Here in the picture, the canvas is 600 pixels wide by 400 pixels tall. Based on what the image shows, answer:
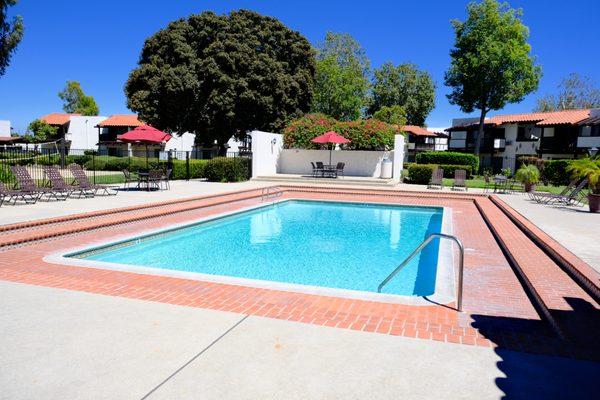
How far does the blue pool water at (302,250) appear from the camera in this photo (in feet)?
25.9

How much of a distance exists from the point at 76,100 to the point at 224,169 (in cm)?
7966

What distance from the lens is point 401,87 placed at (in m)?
58.1

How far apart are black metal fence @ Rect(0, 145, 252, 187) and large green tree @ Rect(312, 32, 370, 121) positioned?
1345 cm

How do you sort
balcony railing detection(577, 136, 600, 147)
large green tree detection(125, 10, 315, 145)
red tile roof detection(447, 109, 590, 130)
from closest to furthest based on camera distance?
large green tree detection(125, 10, 315, 145) < balcony railing detection(577, 136, 600, 147) < red tile roof detection(447, 109, 590, 130)

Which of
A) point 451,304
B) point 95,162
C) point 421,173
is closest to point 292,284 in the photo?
point 451,304

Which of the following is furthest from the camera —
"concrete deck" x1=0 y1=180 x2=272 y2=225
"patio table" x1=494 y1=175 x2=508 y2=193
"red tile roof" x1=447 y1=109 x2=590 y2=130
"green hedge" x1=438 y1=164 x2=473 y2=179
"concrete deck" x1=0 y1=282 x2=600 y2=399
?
"red tile roof" x1=447 y1=109 x2=590 y2=130

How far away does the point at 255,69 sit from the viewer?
1262 inches

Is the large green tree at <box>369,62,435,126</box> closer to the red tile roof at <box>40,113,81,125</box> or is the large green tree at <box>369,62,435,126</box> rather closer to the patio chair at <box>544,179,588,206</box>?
the patio chair at <box>544,179,588,206</box>

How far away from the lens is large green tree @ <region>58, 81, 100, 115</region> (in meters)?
85.8

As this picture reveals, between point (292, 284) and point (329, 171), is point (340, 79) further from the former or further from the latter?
point (292, 284)

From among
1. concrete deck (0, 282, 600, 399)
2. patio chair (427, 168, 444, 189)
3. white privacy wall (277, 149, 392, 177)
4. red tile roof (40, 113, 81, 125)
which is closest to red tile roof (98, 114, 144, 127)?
red tile roof (40, 113, 81, 125)

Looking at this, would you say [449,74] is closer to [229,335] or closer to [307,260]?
[307,260]

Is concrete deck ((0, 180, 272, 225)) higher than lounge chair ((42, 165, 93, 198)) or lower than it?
lower

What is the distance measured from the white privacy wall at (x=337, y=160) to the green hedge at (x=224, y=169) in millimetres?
4935
